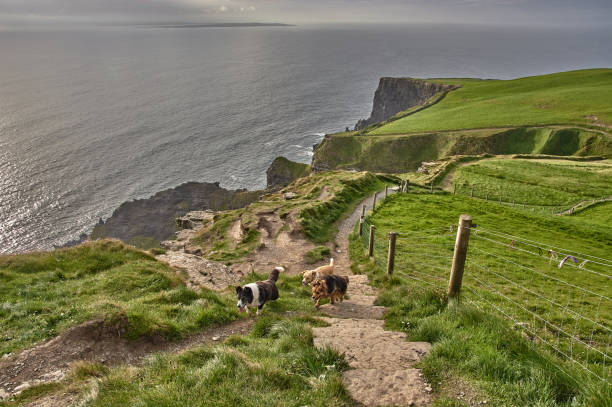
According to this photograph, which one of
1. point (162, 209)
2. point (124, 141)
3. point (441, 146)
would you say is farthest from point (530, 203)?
point (124, 141)

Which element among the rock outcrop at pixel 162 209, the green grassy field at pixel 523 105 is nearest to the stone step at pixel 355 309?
the rock outcrop at pixel 162 209

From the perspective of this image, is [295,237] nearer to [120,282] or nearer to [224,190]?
[120,282]

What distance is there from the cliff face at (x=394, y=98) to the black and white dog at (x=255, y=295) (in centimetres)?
13985

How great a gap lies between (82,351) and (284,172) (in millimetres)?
84414

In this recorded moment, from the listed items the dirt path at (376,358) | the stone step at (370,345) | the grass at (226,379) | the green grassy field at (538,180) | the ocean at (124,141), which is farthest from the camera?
the ocean at (124,141)

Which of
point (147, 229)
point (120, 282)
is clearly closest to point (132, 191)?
point (147, 229)

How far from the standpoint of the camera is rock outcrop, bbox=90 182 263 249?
7256 centimetres

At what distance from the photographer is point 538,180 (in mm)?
46531

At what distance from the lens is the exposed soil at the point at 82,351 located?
822cm

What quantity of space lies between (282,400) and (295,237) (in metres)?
21.9

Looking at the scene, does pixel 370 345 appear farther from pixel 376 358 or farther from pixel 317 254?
pixel 317 254

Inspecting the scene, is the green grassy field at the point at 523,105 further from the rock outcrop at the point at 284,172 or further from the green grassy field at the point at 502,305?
the green grassy field at the point at 502,305

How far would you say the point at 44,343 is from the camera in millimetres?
9648

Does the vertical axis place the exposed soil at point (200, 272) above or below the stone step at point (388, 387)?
below
